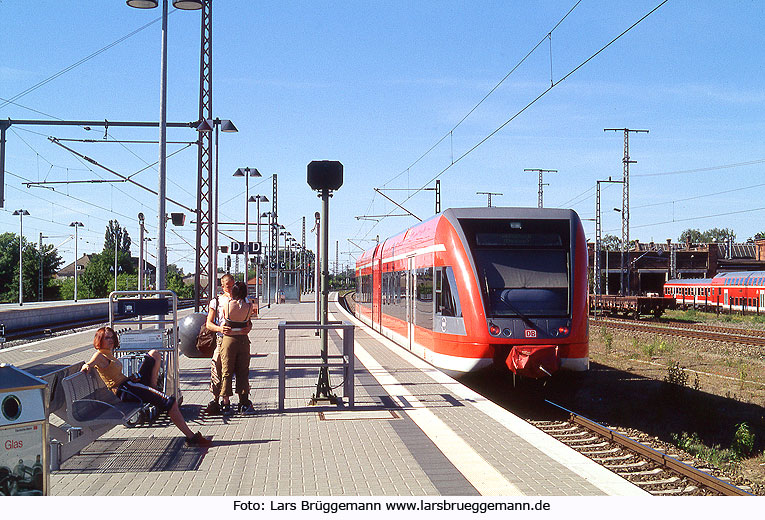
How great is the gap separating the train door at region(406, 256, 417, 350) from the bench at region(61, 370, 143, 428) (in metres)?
7.90

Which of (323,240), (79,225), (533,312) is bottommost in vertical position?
(533,312)

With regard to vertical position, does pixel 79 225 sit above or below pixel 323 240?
above

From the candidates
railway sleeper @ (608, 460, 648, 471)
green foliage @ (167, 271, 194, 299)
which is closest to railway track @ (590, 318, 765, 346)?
railway sleeper @ (608, 460, 648, 471)

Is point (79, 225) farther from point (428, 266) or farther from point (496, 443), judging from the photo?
point (496, 443)

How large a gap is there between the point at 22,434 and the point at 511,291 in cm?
772

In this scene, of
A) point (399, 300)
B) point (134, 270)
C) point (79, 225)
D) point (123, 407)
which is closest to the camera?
point (123, 407)

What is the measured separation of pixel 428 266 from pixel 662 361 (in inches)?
383

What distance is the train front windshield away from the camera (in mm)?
10922

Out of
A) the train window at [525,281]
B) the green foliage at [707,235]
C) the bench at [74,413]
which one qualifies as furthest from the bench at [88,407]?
the green foliage at [707,235]

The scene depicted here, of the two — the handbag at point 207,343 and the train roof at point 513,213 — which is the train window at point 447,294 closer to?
the train roof at point 513,213

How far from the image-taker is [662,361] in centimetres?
1962

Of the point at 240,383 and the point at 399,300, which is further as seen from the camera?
the point at 399,300

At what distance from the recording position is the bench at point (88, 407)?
21.2 feet
